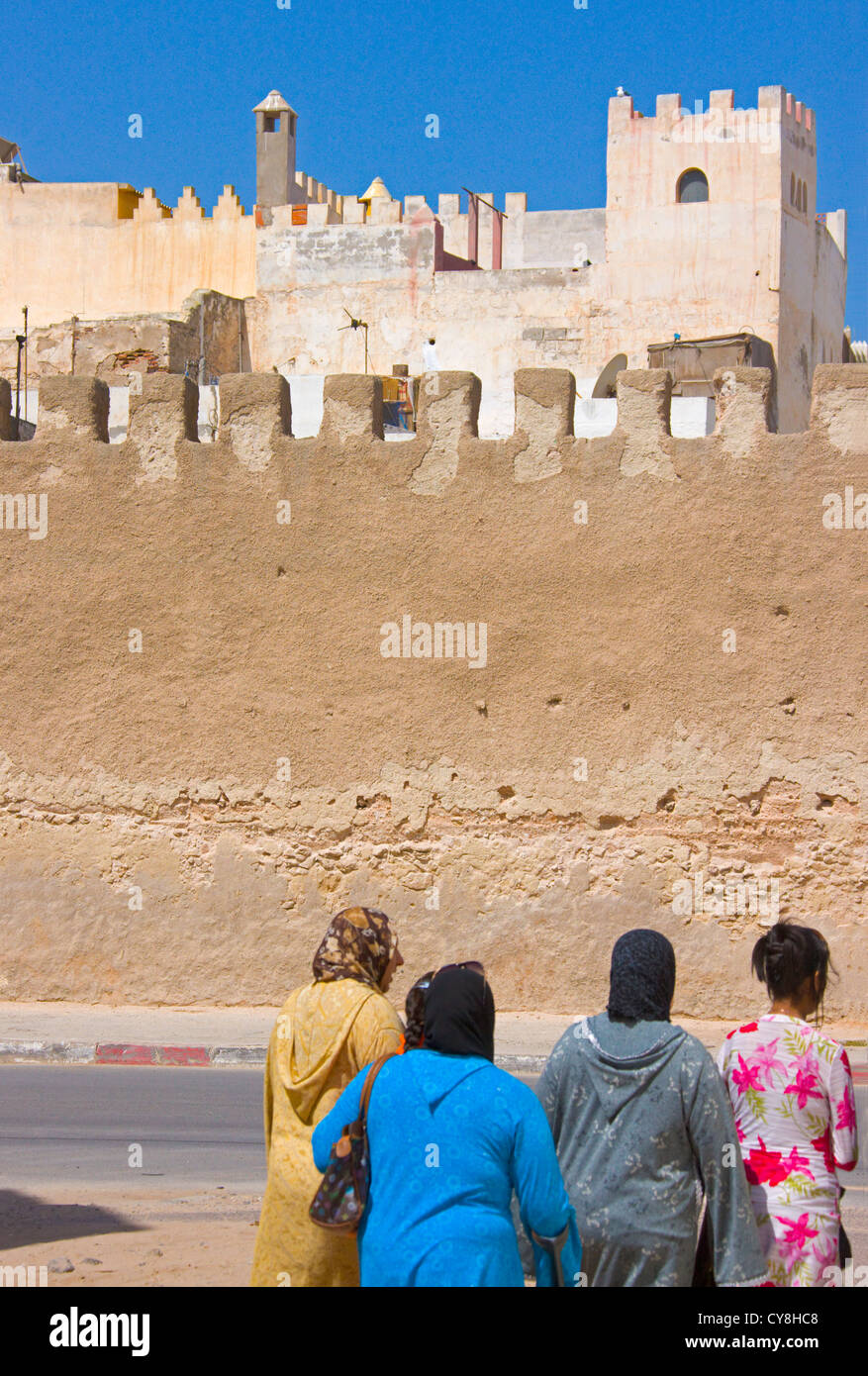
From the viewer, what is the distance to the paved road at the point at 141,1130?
712cm

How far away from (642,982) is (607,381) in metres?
25.5

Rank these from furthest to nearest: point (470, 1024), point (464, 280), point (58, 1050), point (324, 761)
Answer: point (464, 280) < point (324, 761) < point (58, 1050) < point (470, 1024)

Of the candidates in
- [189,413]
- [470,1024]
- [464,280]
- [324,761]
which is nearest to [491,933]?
[324,761]

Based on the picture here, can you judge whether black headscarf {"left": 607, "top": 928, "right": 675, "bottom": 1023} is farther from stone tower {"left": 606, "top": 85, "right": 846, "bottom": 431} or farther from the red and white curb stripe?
stone tower {"left": 606, "top": 85, "right": 846, "bottom": 431}

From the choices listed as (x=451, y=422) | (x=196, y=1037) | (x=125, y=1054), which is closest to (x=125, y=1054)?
(x=125, y=1054)

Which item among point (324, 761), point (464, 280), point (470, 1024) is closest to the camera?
point (470, 1024)

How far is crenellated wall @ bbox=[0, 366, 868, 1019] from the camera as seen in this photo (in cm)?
1009

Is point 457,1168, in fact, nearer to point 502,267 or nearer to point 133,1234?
point 133,1234

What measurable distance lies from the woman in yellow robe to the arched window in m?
36.0

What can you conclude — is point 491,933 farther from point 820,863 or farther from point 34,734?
point 34,734

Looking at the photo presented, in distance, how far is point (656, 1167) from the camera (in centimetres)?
382

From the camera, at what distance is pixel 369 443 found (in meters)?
10.7

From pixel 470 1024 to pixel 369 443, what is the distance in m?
7.47

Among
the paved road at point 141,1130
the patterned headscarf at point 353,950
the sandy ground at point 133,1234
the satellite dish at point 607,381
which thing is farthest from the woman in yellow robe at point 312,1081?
the satellite dish at point 607,381
